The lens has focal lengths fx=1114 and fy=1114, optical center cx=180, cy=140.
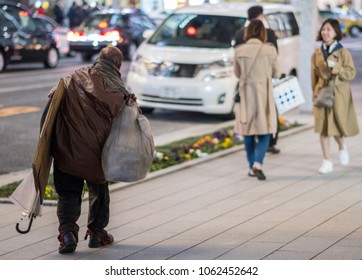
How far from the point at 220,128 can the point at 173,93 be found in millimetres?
1263

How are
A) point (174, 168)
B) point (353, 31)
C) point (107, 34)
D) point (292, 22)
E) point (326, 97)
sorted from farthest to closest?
point (353, 31) → point (107, 34) → point (292, 22) → point (174, 168) → point (326, 97)

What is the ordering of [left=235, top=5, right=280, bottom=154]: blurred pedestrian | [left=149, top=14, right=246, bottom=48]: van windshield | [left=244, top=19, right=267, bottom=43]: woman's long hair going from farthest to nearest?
1. [left=149, top=14, right=246, bottom=48]: van windshield
2. [left=235, top=5, right=280, bottom=154]: blurred pedestrian
3. [left=244, top=19, right=267, bottom=43]: woman's long hair

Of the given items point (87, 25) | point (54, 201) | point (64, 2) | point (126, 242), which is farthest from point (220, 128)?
point (64, 2)

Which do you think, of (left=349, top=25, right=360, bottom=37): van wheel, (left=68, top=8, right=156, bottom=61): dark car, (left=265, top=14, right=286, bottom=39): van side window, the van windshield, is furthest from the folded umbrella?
(left=349, top=25, right=360, bottom=37): van wheel

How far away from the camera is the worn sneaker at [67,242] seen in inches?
308

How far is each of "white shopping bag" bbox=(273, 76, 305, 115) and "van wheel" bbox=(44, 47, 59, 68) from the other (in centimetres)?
1756

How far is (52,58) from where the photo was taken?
29.5 meters

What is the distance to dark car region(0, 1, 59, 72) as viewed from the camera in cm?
2698

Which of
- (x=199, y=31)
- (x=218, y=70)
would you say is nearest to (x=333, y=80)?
(x=218, y=70)

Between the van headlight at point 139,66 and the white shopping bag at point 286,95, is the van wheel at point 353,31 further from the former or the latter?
the white shopping bag at point 286,95

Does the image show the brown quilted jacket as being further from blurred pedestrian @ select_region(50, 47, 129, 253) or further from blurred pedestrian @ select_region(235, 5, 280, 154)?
blurred pedestrian @ select_region(235, 5, 280, 154)

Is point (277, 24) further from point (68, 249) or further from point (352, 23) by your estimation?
point (352, 23)

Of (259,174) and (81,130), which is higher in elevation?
(81,130)

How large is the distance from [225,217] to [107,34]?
77.2ft
